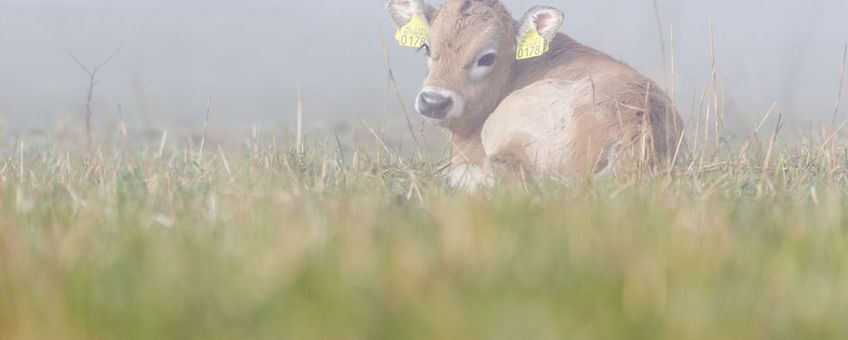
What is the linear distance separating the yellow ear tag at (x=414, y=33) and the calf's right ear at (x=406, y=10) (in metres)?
0.03

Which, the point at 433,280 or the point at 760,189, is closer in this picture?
the point at 433,280

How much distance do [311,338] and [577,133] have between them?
435 cm

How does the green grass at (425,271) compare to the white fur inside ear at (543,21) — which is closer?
the green grass at (425,271)

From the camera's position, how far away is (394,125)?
22078mm

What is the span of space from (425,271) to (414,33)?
5228 mm

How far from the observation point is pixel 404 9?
301 inches

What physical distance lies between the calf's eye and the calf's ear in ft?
0.85

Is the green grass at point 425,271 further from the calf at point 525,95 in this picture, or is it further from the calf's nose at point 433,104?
the calf's nose at point 433,104

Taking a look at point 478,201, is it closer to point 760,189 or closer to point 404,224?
point 404,224

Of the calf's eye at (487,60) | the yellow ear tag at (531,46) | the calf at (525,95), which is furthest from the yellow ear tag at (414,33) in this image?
the yellow ear tag at (531,46)

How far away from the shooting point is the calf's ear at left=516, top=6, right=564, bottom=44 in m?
7.13

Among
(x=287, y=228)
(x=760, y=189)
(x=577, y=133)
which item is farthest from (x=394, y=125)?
(x=287, y=228)

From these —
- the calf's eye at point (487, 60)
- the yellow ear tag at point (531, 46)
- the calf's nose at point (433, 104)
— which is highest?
the yellow ear tag at point (531, 46)

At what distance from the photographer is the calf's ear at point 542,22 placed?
7133 millimetres
